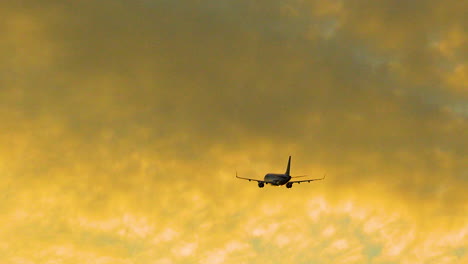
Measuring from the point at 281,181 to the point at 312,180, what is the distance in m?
13.5

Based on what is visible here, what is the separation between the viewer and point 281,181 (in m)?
190

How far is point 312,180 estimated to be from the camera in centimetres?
18475
